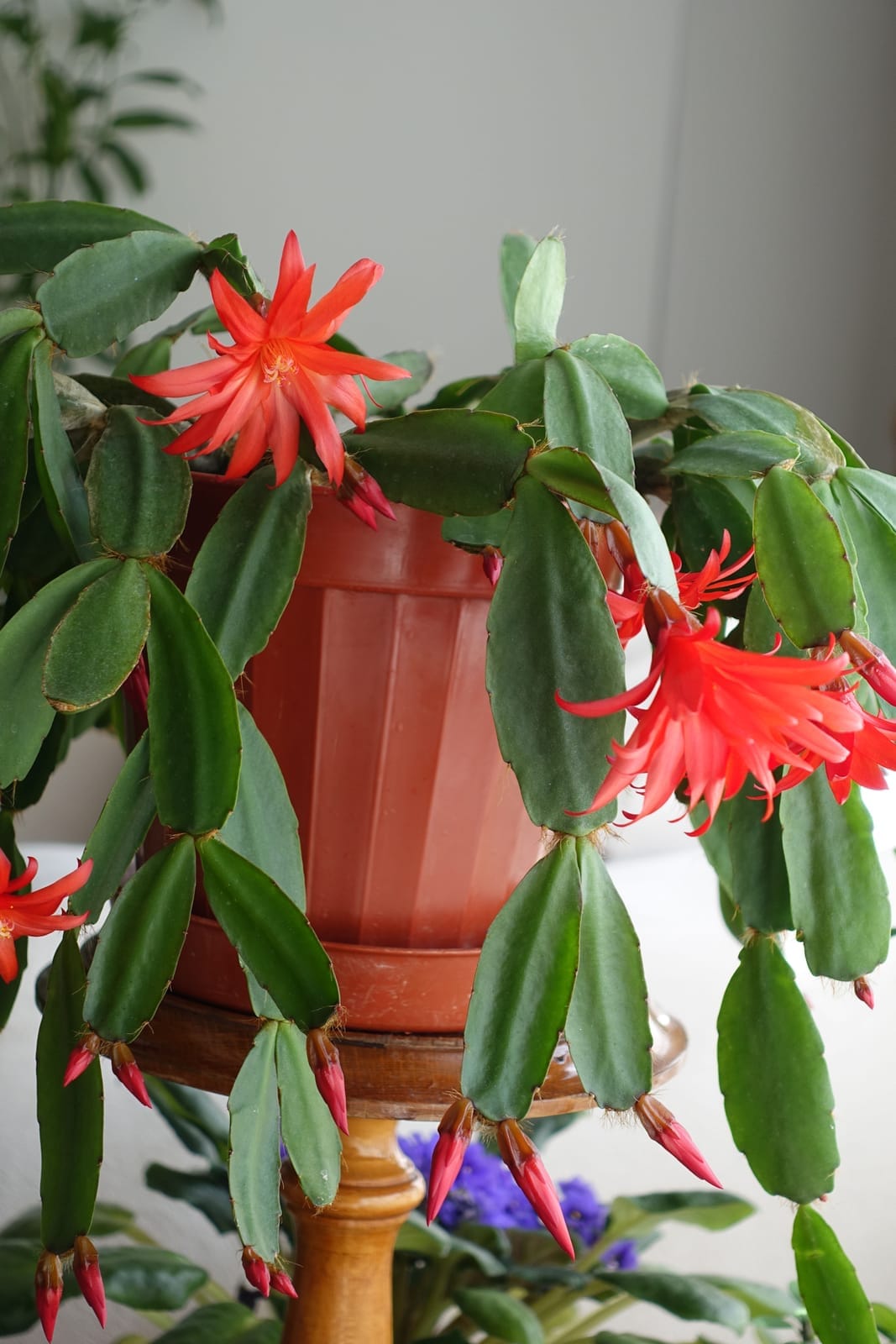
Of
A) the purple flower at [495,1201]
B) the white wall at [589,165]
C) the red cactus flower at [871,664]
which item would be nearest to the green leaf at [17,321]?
the red cactus flower at [871,664]

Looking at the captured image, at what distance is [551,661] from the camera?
430 millimetres

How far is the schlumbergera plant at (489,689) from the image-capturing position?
42 centimetres

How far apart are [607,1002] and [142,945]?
166mm

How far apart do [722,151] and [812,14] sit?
1.06 ft

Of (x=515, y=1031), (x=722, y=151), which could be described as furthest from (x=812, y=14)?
(x=515, y=1031)

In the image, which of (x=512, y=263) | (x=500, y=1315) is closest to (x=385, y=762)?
(x=512, y=263)

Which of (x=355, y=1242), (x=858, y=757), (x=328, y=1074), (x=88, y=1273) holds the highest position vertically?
(x=858, y=757)

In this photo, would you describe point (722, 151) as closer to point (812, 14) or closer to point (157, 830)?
point (812, 14)

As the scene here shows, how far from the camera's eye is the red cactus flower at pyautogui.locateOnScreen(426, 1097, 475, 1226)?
40 centimetres

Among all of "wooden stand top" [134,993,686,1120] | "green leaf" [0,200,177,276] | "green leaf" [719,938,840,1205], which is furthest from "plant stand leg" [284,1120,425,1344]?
"green leaf" [0,200,177,276]

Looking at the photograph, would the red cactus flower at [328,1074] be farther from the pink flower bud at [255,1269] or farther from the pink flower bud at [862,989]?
the pink flower bud at [862,989]

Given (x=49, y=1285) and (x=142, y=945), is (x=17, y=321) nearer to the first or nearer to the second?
(x=142, y=945)

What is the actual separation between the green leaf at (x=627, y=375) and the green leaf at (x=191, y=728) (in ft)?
0.75

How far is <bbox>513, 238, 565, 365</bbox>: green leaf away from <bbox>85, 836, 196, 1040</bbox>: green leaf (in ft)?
0.83
